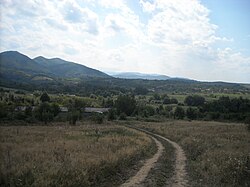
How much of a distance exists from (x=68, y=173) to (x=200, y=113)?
324ft

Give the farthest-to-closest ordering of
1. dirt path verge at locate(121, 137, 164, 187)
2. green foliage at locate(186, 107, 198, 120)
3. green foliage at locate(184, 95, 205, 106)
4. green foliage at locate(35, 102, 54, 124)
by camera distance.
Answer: green foliage at locate(184, 95, 205, 106) → green foliage at locate(186, 107, 198, 120) → green foliage at locate(35, 102, 54, 124) → dirt path verge at locate(121, 137, 164, 187)

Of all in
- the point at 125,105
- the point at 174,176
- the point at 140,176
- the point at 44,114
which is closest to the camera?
the point at 140,176

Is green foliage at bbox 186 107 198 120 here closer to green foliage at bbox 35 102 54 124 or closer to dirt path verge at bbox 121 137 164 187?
green foliage at bbox 35 102 54 124

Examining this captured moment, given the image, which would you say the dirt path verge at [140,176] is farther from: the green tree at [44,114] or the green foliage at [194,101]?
the green foliage at [194,101]

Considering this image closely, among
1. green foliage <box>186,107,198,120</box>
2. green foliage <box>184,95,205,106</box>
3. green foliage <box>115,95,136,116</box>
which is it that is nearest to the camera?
green foliage <box>186,107,198,120</box>

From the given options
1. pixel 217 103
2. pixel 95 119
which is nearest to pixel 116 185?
pixel 95 119

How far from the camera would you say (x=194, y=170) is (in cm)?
1753

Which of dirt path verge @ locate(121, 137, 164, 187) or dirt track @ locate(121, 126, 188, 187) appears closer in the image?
dirt path verge @ locate(121, 137, 164, 187)

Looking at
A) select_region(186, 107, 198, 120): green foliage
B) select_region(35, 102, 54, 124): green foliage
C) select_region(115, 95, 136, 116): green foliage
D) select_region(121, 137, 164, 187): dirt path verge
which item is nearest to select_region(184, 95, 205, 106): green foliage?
select_region(186, 107, 198, 120): green foliage

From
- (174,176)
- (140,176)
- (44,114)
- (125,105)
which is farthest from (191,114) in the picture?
(140,176)

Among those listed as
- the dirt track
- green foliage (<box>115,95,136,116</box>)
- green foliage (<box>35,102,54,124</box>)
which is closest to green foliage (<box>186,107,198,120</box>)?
green foliage (<box>115,95,136,116</box>)

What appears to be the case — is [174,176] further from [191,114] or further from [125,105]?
[125,105]

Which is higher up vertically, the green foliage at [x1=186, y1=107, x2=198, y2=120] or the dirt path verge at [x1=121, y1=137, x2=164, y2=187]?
the dirt path verge at [x1=121, y1=137, x2=164, y2=187]

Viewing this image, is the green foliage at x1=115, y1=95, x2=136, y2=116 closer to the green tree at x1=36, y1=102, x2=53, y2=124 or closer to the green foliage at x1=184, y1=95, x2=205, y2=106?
the green tree at x1=36, y1=102, x2=53, y2=124
